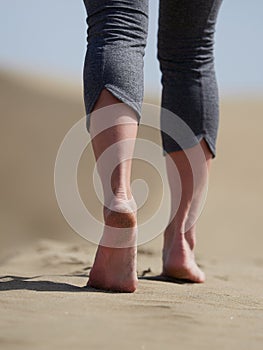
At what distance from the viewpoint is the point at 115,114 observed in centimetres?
174

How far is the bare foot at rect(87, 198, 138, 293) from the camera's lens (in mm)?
1688

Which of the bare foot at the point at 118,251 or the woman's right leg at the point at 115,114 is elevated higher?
the woman's right leg at the point at 115,114

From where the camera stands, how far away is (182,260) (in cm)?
212

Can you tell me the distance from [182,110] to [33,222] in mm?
4177

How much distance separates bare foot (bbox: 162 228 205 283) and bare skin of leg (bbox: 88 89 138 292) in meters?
0.39

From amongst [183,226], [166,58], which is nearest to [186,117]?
[166,58]

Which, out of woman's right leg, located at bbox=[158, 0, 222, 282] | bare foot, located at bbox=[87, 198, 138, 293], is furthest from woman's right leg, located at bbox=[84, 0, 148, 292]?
woman's right leg, located at bbox=[158, 0, 222, 282]

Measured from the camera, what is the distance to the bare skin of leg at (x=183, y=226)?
2.12 metres

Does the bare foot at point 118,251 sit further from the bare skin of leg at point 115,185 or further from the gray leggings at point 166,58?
the gray leggings at point 166,58

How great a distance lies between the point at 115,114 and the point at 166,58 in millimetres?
489

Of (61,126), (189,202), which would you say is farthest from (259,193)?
(189,202)

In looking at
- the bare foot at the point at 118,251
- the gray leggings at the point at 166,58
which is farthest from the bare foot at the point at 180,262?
the bare foot at the point at 118,251

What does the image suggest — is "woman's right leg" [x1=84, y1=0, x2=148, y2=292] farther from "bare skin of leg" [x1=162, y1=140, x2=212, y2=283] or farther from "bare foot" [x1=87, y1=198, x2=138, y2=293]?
"bare skin of leg" [x1=162, y1=140, x2=212, y2=283]

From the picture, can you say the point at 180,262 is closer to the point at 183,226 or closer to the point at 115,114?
the point at 183,226
